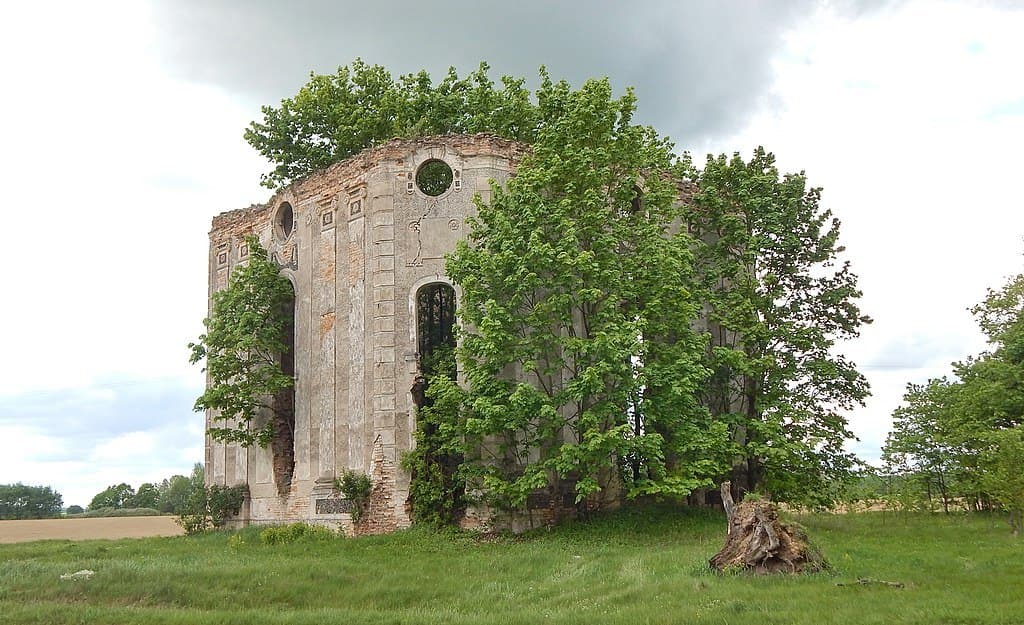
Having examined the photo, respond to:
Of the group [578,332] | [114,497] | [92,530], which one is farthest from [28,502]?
[578,332]

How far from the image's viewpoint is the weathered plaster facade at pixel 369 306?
24.8 metres

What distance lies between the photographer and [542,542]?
2180cm

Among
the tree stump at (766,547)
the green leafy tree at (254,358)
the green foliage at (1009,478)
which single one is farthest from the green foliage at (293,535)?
the green foliage at (1009,478)

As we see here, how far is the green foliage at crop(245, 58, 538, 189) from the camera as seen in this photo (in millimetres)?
31922

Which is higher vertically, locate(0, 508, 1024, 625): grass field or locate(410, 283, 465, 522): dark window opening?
locate(410, 283, 465, 522): dark window opening

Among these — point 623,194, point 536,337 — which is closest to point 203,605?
point 536,337

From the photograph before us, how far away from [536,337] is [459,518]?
516cm

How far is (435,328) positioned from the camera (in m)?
28.7

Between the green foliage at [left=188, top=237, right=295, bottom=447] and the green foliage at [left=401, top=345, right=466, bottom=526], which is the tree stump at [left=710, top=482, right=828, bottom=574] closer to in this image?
the green foliage at [left=401, top=345, right=466, bottom=526]

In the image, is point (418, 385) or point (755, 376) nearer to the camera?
point (418, 385)

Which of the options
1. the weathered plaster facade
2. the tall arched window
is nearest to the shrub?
the weathered plaster facade

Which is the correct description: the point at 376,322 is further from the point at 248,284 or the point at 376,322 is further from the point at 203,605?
the point at 203,605

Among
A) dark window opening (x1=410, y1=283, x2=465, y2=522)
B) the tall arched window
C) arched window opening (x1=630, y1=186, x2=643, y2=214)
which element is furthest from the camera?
arched window opening (x1=630, y1=186, x2=643, y2=214)

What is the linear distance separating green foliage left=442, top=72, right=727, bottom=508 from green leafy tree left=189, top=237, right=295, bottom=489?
731 centimetres
